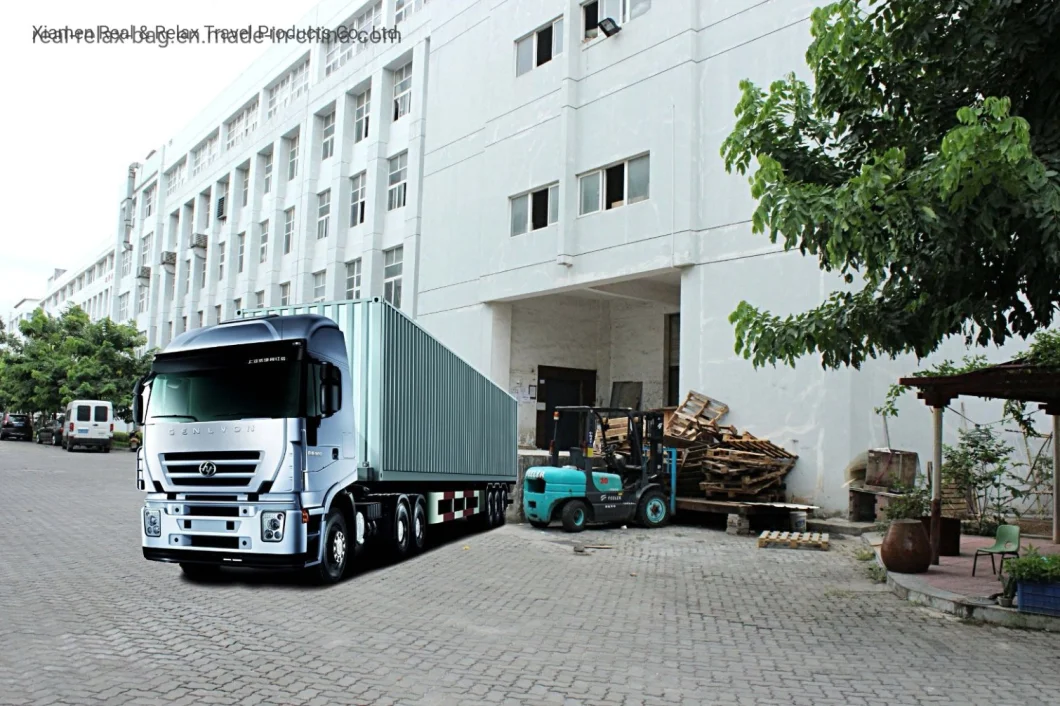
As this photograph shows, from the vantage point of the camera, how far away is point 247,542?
29.5ft

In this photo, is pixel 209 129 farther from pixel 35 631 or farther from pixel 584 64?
pixel 35 631

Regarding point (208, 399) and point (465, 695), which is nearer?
point (465, 695)

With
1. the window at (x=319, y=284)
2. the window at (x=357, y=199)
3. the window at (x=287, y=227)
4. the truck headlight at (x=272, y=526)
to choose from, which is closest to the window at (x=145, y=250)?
the window at (x=287, y=227)

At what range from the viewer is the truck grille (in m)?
8.98

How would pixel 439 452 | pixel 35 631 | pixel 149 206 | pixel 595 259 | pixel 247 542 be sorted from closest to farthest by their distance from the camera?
pixel 35 631, pixel 247 542, pixel 439 452, pixel 595 259, pixel 149 206

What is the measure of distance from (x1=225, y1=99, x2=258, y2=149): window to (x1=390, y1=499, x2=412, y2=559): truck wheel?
37733 mm

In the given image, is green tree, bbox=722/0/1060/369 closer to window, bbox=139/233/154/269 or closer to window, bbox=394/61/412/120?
window, bbox=394/61/412/120

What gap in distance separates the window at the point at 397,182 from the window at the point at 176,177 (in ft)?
93.4

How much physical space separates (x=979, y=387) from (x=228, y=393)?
9126 millimetres

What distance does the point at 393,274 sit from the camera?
103ft

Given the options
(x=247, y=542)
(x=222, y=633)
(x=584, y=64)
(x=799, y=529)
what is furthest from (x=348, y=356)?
(x=584, y=64)

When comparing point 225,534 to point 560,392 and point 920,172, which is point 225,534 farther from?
point 560,392

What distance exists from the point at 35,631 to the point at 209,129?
48516mm

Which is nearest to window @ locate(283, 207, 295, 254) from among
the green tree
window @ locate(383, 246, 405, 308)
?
window @ locate(383, 246, 405, 308)
